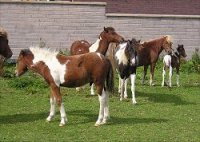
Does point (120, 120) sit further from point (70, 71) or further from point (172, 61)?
point (172, 61)

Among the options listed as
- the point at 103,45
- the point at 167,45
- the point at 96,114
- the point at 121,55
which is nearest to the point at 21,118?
the point at 96,114

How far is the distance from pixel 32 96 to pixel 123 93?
2531 millimetres

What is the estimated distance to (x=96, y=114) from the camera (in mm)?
12125

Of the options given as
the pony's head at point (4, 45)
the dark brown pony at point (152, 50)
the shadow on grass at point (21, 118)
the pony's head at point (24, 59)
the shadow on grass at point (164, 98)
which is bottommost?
the shadow on grass at point (164, 98)

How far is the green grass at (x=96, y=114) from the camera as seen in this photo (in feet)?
32.8

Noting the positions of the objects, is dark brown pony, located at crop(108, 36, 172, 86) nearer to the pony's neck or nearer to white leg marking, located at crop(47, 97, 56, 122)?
the pony's neck

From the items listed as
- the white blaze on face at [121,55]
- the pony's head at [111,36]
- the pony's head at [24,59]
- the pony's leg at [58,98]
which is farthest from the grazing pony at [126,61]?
the pony's head at [24,59]

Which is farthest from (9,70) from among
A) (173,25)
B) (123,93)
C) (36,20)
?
(173,25)

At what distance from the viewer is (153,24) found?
21.3 metres

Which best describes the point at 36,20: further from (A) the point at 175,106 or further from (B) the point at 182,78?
(A) the point at 175,106

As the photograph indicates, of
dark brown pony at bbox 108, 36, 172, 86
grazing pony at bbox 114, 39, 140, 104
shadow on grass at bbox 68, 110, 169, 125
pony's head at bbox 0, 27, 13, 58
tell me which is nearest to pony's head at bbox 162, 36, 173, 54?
dark brown pony at bbox 108, 36, 172, 86

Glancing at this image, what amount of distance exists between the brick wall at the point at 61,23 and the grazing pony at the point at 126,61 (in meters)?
6.79

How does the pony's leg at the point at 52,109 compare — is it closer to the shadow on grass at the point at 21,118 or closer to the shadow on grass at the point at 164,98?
the shadow on grass at the point at 21,118

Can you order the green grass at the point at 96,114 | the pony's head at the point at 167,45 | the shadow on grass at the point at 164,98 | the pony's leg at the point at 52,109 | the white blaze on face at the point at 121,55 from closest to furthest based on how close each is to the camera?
the green grass at the point at 96,114, the pony's leg at the point at 52,109, the white blaze on face at the point at 121,55, the shadow on grass at the point at 164,98, the pony's head at the point at 167,45
